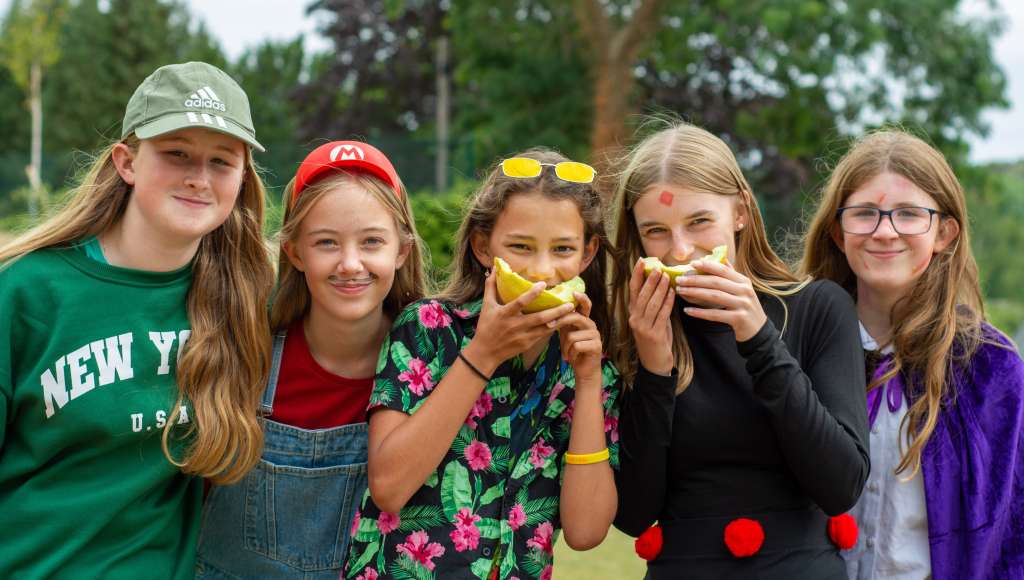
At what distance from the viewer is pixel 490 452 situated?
117 inches

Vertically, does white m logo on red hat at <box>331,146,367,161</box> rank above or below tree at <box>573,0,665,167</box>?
below

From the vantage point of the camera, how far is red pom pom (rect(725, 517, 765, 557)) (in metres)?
2.81

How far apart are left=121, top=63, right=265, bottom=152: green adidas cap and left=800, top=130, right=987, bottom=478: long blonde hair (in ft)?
7.24

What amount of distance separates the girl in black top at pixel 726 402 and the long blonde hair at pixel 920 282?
38cm

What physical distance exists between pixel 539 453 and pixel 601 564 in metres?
4.32

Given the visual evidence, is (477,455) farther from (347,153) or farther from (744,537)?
(347,153)

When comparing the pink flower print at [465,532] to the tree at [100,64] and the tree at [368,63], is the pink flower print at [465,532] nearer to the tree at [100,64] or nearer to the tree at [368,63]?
the tree at [368,63]

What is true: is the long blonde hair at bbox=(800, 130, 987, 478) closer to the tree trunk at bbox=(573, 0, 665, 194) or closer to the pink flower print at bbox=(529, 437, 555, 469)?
the pink flower print at bbox=(529, 437, 555, 469)

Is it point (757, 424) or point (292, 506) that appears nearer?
point (757, 424)

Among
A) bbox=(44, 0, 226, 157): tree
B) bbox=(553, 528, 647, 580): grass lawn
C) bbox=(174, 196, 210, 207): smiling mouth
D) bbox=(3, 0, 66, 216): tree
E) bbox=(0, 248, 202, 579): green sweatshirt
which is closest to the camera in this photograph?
bbox=(0, 248, 202, 579): green sweatshirt

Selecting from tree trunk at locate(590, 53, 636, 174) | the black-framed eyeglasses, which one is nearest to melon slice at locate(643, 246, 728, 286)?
the black-framed eyeglasses

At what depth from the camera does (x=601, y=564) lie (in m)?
6.94

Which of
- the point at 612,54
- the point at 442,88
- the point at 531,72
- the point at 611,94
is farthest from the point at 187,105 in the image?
the point at 442,88

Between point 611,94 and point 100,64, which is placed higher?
point 100,64
